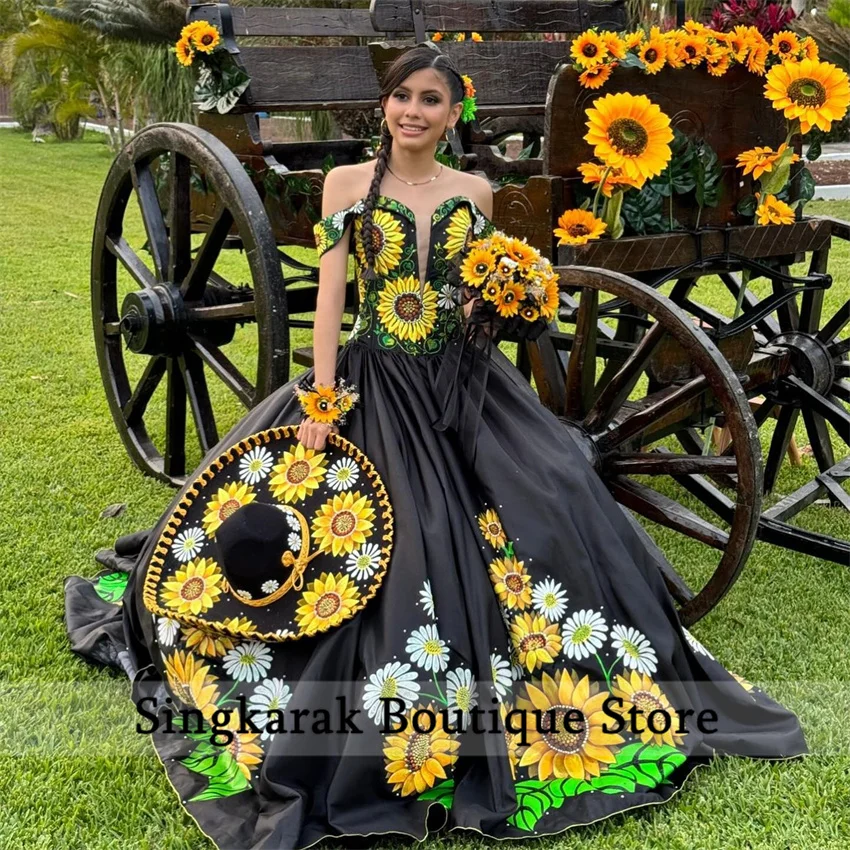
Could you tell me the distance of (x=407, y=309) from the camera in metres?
2.61

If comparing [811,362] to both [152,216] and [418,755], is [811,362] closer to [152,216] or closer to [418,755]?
[418,755]

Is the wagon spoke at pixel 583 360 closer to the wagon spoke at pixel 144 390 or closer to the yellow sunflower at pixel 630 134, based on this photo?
the yellow sunflower at pixel 630 134

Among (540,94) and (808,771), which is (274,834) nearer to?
(808,771)

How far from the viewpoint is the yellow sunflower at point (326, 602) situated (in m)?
2.27

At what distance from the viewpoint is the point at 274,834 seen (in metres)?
2.07

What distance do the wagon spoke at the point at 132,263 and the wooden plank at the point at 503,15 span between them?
1157 mm

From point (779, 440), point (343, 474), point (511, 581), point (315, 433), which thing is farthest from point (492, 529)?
point (779, 440)

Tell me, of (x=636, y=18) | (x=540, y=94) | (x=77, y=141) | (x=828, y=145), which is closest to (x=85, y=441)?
(x=540, y=94)

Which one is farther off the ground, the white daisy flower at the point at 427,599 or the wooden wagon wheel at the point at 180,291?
the wooden wagon wheel at the point at 180,291

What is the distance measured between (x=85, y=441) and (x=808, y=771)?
3.26 meters

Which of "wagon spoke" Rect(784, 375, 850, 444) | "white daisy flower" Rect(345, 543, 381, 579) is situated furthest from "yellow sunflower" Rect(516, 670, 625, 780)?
"wagon spoke" Rect(784, 375, 850, 444)

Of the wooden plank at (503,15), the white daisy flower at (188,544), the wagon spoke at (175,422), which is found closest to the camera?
the white daisy flower at (188,544)

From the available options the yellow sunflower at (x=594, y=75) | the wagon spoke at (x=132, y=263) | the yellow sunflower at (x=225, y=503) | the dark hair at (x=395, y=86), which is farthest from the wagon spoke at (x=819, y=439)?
the wagon spoke at (x=132, y=263)

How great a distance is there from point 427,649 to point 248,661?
0.42 m
